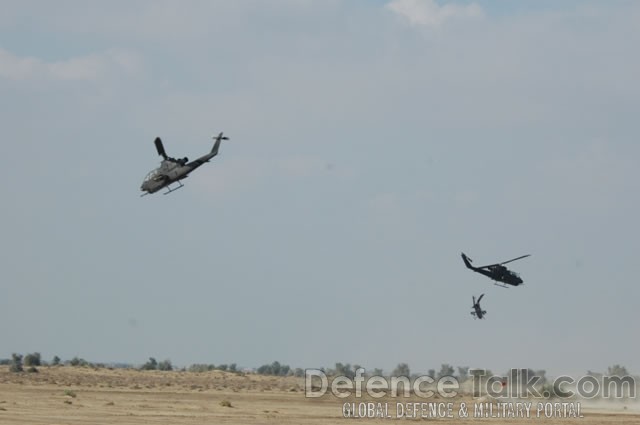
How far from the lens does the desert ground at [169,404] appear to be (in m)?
58.0

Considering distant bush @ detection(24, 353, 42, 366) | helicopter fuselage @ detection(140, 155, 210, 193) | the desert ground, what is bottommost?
the desert ground

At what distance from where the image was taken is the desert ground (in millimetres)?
58031

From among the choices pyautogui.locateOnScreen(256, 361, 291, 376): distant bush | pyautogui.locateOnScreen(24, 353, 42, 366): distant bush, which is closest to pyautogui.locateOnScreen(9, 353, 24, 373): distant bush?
pyautogui.locateOnScreen(24, 353, 42, 366): distant bush

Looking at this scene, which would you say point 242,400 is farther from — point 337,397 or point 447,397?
point 447,397

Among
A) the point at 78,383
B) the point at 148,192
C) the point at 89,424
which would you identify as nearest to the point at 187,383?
the point at 78,383

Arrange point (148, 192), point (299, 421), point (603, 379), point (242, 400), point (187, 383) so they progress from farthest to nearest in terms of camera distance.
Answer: point (603, 379), point (187, 383), point (242, 400), point (148, 192), point (299, 421)

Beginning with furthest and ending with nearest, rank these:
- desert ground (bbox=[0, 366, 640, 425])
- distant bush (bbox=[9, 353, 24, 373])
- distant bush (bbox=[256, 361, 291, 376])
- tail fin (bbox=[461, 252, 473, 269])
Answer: distant bush (bbox=[256, 361, 291, 376]), distant bush (bbox=[9, 353, 24, 373]), tail fin (bbox=[461, 252, 473, 269]), desert ground (bbox=[0, 366, 640, 425])

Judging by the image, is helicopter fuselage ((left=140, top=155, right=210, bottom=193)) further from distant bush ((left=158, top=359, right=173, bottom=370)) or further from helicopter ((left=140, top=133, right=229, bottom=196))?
distant bush ((left=158, top=359, right=173, bottom=370))

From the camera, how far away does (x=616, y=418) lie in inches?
2822

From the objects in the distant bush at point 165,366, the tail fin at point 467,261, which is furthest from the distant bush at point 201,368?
the tail fin at point 467,261

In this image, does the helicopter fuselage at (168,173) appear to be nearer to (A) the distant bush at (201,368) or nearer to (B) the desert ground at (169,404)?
(B) the desert ground at (169,404)

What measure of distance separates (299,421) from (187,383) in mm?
45919

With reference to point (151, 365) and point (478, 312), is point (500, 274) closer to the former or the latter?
point (478, 312)

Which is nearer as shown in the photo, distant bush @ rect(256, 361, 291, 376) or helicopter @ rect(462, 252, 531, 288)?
helicopter @ rect(462, 252, 531, 288)
